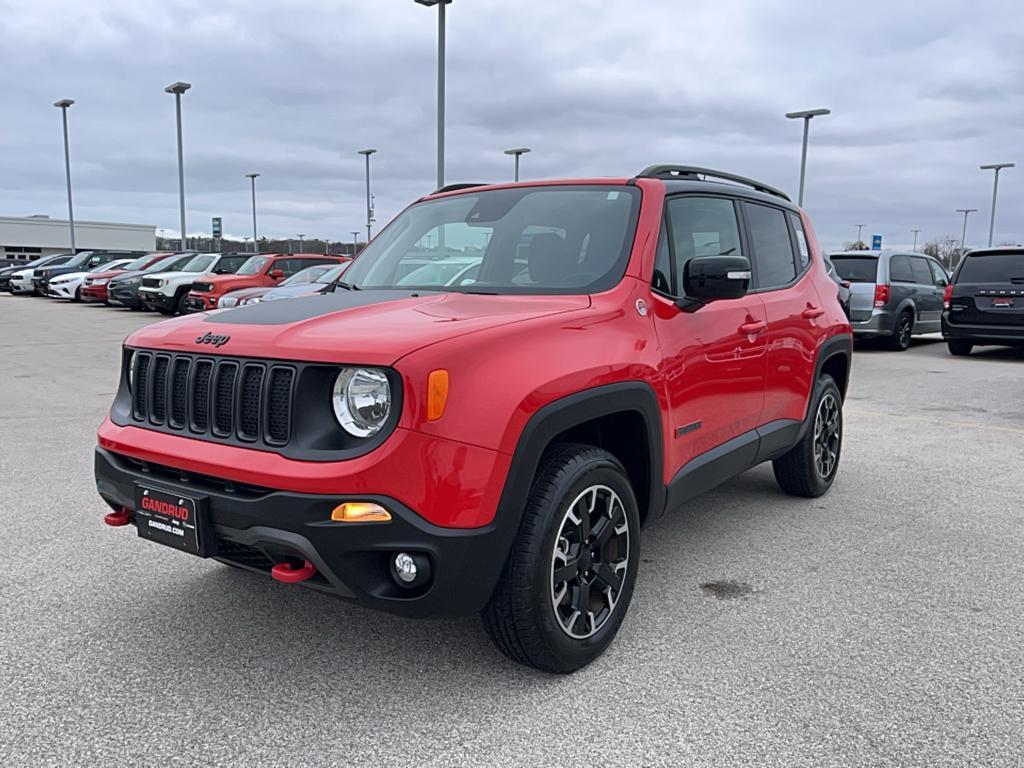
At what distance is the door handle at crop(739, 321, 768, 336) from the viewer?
Result: 4.14 m

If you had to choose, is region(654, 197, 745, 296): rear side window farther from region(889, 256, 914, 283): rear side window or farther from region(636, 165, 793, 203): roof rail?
region(889, 256, 914, 283): rear side window

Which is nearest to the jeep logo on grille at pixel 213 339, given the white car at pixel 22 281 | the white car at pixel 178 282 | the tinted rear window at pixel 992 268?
the tinted rear window at pixel 992 268

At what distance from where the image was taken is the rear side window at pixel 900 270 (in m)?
14.9

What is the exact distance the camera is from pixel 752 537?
4648 millimetres

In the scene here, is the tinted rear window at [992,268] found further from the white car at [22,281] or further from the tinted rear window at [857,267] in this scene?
the white car at [22,281]

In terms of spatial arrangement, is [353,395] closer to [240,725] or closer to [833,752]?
[240,725]

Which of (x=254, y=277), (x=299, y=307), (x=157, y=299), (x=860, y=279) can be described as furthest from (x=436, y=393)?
(x=157, y=299)

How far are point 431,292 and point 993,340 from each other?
1285 centimetres

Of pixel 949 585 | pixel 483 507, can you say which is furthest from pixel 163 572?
pixel 949 585

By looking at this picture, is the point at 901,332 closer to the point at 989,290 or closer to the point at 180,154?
the point at 989,290

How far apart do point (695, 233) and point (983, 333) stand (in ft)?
38.2

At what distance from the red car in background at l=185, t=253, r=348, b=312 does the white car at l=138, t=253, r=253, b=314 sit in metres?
0.47

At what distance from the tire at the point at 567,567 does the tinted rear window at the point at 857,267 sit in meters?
13.0

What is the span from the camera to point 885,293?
14.6 meters
